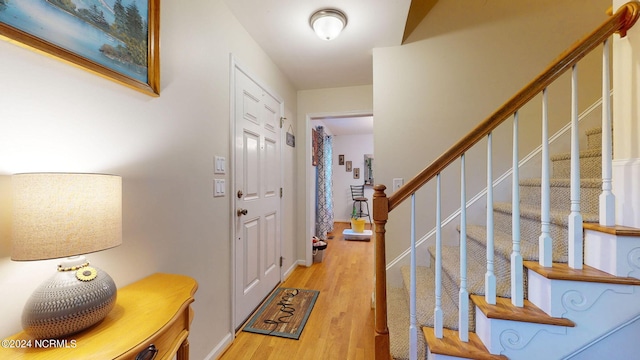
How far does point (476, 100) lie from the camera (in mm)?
1951

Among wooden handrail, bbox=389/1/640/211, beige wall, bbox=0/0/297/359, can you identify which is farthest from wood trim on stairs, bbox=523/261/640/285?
beige wall, bbox=0/0/297/359

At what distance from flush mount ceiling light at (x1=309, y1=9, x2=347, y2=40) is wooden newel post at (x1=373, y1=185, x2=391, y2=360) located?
1308 mm

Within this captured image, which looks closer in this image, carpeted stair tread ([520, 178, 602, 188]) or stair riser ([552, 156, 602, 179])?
carpeted stair tread ([520, 178, 602, 188])

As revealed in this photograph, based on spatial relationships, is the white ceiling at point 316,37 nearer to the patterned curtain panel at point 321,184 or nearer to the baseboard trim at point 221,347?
the patterned curtain panel at point 321,184

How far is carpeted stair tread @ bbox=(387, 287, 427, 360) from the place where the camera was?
122 centimetres

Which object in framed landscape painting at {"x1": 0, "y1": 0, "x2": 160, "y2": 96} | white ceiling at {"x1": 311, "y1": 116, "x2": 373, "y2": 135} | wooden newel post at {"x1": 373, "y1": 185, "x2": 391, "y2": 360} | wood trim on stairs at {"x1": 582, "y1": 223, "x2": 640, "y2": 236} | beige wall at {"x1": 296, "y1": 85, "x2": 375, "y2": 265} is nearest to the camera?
framed landscape painting at {"x1": 0, "y1": 0, "x2": 160, "y2": 96}

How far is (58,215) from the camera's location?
0.59 metres

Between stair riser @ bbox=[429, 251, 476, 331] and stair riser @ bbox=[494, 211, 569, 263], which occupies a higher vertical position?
stair riser @ bbox=[494, 211, 569, 263]

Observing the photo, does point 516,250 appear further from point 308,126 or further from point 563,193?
point 308,126

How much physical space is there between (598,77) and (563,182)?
115 centimetres

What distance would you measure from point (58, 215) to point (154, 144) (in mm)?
567

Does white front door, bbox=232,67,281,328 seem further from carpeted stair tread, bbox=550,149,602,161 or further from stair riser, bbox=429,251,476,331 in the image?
carpeted stair tread, bbox=550,149,602,161

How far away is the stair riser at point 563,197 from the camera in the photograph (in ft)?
3.88

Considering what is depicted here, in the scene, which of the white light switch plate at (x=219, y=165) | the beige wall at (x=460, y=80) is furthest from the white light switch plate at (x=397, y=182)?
the white light switch plate at (x=219, y=165)
